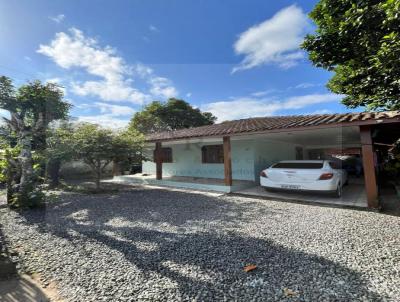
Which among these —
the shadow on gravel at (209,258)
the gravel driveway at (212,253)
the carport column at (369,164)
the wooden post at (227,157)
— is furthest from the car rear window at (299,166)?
the shadow on gravel at (209,258)

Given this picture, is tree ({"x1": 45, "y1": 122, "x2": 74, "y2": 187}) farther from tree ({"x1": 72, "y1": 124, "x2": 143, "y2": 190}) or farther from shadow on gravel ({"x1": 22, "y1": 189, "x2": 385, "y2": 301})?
shadow on gravel ({"x1": 22, "y1": 189, "x2": 385, "y2": 301})

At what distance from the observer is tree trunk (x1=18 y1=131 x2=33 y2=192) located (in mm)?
6209

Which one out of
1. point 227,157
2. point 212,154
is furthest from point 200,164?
point 227,157

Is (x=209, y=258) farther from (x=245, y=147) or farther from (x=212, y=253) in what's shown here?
(x=245, y=147)

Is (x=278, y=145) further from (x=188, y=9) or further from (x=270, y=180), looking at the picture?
(x=188, y=9)

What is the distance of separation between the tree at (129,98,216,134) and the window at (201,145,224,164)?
16.3 m

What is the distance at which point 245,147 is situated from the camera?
11.0 metres

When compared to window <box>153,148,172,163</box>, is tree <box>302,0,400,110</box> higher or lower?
higher

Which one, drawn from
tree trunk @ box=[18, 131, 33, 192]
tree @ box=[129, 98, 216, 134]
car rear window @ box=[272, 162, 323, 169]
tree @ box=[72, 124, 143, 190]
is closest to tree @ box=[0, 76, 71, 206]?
tree trunk @ box=[18, 131, 33, 192]

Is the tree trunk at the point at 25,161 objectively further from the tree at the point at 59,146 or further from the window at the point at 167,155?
the window at the point at 167,155

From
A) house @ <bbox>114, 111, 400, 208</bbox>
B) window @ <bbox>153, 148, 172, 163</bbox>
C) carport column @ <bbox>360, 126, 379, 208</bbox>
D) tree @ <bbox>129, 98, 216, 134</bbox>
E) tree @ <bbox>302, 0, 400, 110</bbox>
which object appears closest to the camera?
tree @ <bbox>302, 0, 400, 110</bbox>

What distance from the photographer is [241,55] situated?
40.1 feet

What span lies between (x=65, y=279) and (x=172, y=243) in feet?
5.26

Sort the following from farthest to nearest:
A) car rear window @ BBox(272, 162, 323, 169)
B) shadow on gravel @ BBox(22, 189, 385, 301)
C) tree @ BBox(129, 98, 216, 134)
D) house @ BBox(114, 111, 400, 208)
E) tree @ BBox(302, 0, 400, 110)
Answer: tree @ BBox(129, 98, 216, 134)
car rear window @ BBox(272, 162, 323, 169)
house @ BBox(114, 111, 400, 208)
tree @ BBox(302, 0, 400, 110)
shadow on gravel @ BBox(22, 189, 385, 301)
